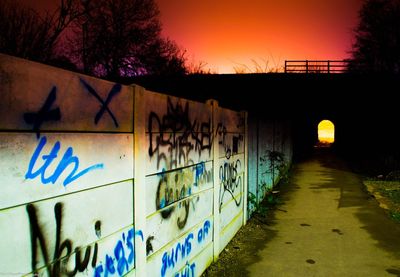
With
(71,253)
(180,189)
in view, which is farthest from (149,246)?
(71,253)

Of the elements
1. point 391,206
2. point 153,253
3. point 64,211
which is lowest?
point 391,206

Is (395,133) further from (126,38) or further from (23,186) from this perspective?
(23,186)

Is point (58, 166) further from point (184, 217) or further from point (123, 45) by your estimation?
point (123, 45)

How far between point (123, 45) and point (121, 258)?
22691mm

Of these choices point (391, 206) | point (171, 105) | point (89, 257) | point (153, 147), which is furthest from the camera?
point (391, 206)

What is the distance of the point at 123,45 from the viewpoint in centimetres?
2338

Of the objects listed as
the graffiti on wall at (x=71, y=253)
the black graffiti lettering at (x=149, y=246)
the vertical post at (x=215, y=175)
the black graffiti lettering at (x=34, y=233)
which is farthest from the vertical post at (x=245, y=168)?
the black graffiti lettering at (x=34, y=233)

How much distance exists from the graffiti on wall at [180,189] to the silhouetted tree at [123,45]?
18288mm

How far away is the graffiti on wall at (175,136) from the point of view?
3037mm

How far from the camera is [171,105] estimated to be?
11.1 feet

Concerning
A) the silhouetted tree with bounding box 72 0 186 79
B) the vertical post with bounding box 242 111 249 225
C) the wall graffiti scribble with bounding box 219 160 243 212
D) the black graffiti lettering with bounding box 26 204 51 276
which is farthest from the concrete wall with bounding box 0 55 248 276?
the silhouetted tree with bounding box 72 0 186 79

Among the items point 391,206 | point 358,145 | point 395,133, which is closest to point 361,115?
point 358,145

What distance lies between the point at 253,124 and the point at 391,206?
13.9 feet

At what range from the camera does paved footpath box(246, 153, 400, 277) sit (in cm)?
463
